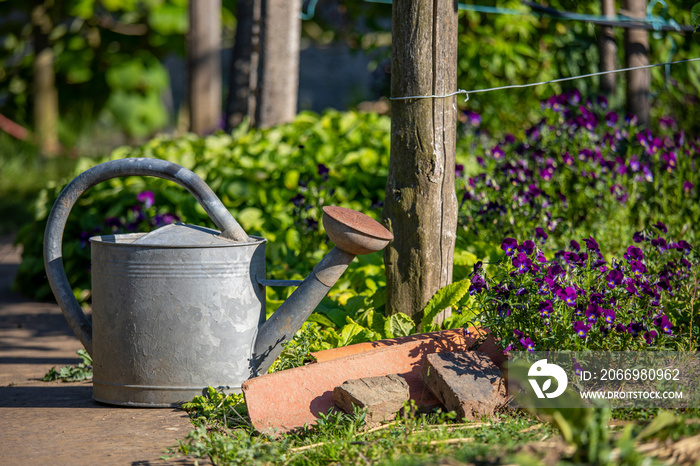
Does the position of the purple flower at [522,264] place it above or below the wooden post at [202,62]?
below

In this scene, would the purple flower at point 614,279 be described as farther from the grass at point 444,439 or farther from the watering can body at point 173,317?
the watering can body at point 173,317

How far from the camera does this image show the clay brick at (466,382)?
84.4 inches

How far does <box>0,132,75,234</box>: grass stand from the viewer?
7.62 m

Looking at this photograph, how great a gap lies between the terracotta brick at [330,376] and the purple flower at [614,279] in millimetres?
456

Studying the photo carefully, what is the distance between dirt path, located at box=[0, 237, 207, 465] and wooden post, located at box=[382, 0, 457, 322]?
1.04 m

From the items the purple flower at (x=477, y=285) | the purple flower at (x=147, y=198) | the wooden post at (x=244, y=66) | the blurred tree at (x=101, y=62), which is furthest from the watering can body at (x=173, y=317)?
the blurred tree at (x=101, y=62)

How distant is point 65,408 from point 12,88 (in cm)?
988

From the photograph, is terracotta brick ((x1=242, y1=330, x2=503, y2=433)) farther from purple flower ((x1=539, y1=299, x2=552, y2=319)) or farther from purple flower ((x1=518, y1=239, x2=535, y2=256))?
purple flower ((x1=518, y1=239, x2=535, y2=256))

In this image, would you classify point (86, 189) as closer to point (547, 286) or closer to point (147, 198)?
point (147, 198)

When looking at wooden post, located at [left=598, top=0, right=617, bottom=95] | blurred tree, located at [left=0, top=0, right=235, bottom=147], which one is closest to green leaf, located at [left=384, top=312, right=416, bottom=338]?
wooden post, located at [left=598, top=0, right=617, bottom=95]

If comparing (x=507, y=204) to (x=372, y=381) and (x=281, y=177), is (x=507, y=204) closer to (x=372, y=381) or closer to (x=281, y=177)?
(x=281, y=177)

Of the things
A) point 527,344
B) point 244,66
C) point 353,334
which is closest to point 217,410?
point 353,334

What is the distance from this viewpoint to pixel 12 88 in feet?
35.7

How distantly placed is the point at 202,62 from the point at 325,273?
17.0 ft
